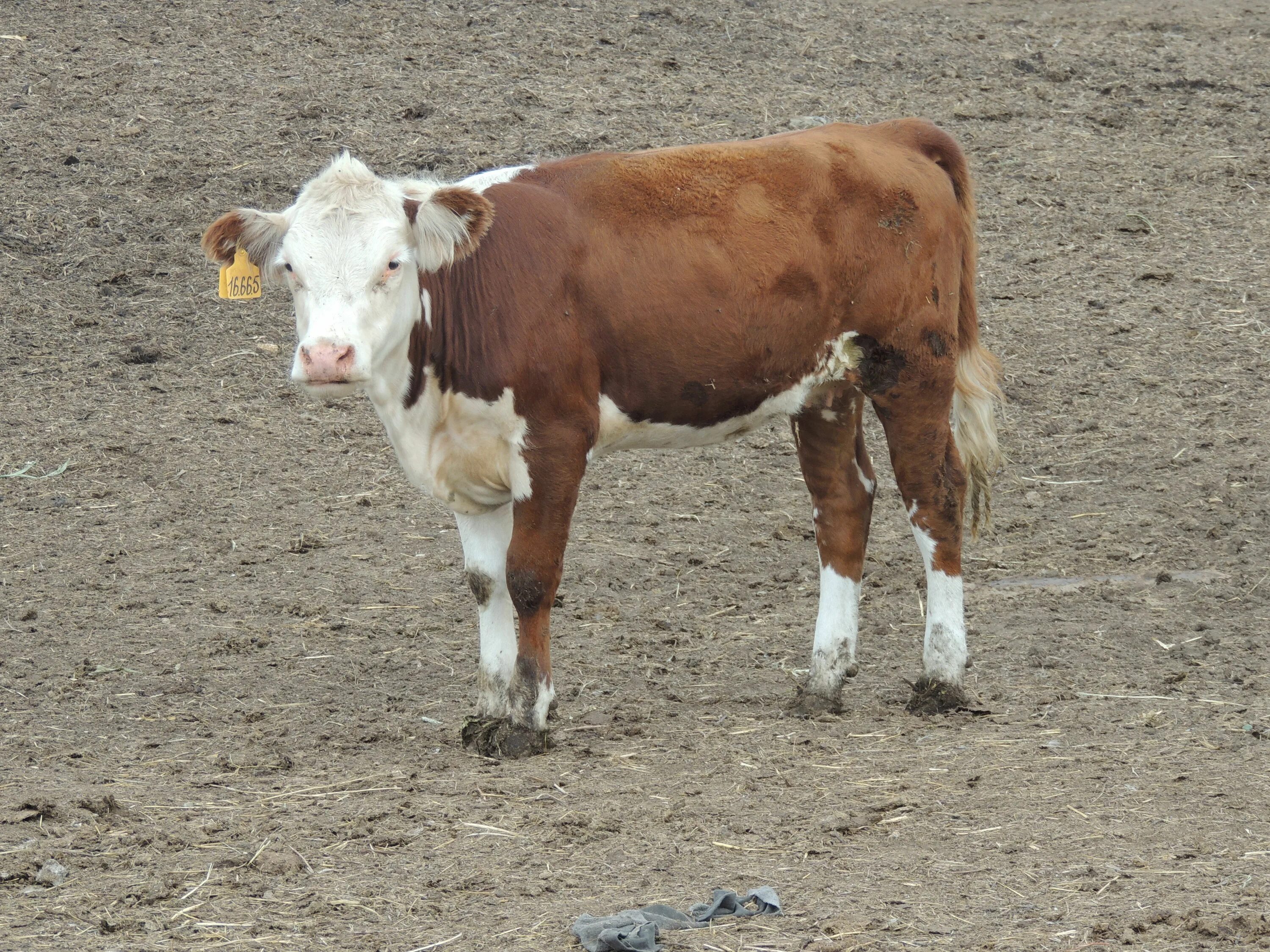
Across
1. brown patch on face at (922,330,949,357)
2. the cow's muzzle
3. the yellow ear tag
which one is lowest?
brown patch on face at (922,330,949,357)

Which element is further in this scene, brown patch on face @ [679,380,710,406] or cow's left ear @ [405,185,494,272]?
brown patch on face @ [679,380,710,406]

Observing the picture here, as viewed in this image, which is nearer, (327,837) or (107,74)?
(327,837)

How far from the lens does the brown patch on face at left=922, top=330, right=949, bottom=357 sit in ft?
21.1

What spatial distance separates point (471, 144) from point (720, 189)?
6.52 m

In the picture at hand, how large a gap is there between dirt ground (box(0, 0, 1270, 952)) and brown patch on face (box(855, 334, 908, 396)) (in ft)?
4.45

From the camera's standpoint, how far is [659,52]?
45.6 ft

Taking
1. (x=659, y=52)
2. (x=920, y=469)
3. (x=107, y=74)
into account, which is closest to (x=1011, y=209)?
(x=659, y=52)

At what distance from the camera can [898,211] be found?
635 centimetres

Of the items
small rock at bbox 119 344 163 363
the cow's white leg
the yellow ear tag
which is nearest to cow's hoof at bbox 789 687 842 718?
the cow's white leg

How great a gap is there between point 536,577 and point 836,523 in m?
1.48

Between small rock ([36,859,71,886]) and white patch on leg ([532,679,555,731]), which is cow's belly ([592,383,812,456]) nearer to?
white patch on leg ([532,679,555,731])

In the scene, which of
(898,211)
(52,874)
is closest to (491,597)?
(52,874)

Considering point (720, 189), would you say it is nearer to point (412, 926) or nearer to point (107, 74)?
point (412, 926)

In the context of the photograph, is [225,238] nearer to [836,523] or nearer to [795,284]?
[795,284]
